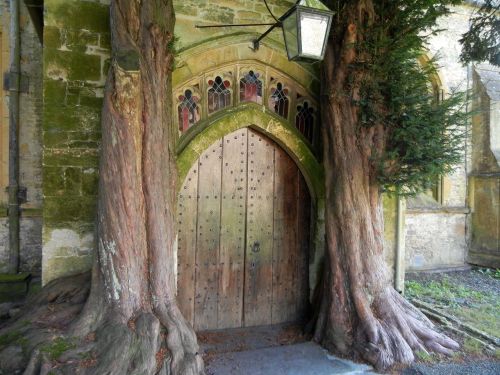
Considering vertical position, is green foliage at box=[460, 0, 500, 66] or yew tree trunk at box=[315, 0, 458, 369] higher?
green foliage at box=[460, 0, 500, 66]

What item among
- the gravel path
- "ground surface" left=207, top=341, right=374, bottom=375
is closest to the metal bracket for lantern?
"ground surface" left=207, top=341, right=374, bottom=375

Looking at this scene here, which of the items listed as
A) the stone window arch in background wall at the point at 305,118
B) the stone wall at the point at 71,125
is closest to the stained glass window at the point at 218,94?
the stone wall at the point at 71,125

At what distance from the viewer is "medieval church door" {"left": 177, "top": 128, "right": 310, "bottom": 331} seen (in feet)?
15.0

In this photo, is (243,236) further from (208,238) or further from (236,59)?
(236,59)

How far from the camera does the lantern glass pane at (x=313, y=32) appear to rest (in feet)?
11.4

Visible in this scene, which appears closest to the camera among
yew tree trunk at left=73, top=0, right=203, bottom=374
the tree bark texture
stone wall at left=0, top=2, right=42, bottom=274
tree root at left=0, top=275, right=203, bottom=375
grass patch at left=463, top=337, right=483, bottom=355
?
tree root at left=0, top=275, right=203, bottom=375

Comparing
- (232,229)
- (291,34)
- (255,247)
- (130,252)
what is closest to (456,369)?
(255,247)

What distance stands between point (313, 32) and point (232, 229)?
2364 mm

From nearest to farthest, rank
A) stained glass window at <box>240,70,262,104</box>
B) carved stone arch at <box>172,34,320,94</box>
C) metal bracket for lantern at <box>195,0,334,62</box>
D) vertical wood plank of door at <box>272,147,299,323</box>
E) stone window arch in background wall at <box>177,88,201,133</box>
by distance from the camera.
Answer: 1. metal bracket for lantern at <box>195,0,334,62</box>
2. carved stone arch at <box>172,34,320,94</box>
3. stone window arch in background wall at <box>177,88,201,133</box>
4. stained glass window at <box>240,70,262,104</box>
5. vertical wood plank of door at <box>272,147,299,323</box>

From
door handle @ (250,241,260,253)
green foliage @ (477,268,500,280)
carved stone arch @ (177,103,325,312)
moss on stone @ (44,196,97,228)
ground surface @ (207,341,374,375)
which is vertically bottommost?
green foliage @ (477,268,500,280)

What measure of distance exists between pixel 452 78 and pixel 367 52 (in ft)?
20.9

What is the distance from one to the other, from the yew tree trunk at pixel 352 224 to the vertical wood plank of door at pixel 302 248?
458mm

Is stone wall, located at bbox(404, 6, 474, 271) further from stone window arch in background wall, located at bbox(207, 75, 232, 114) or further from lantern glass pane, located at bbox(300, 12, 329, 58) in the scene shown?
lantern glass pane, located at bbox(300, 12, 329, 58)

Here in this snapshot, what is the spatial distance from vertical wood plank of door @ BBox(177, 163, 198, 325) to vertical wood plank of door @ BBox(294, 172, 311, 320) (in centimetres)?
135
